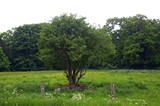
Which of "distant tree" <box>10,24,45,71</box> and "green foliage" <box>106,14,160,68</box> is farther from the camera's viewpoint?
"distant tree" <box>10,24,45,71</box>

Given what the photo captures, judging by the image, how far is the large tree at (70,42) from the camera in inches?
1040

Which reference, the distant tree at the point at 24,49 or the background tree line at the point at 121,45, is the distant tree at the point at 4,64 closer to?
the background tree line at the point at 121,45

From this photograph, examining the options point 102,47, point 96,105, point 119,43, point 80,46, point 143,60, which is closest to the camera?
point 96,105

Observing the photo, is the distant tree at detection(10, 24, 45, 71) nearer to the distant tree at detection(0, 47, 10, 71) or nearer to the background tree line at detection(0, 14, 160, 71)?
the background tree line at detection(0, 14, 160, 71)

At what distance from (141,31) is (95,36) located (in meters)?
47.5

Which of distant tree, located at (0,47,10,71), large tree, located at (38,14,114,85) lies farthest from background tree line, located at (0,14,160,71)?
large tree, located at (38,14,114,85)

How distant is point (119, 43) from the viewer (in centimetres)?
7794

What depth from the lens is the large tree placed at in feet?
86.6

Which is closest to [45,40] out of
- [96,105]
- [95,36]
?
[95,36]

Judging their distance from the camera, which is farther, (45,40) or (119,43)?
(119,43)

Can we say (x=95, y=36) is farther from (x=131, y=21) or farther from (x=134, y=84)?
(x=131, y=21)

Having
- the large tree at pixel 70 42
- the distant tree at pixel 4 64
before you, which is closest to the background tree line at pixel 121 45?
the distant tree at pixel 4 64

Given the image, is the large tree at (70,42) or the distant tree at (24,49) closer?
the large tree at (70,42)

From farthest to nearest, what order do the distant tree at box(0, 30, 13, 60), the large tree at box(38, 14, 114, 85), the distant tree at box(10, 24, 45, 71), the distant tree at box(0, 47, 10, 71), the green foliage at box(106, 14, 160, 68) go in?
the distant tree at box(0, 30, 13, 60) < the distant tree at box(10, 24, 45, 71) < the distant tree at box(0, 47, 10, 71) < the green foliage at box(106, 14, 160, 68) < the large tree at box(38, 14, 114, 85)
